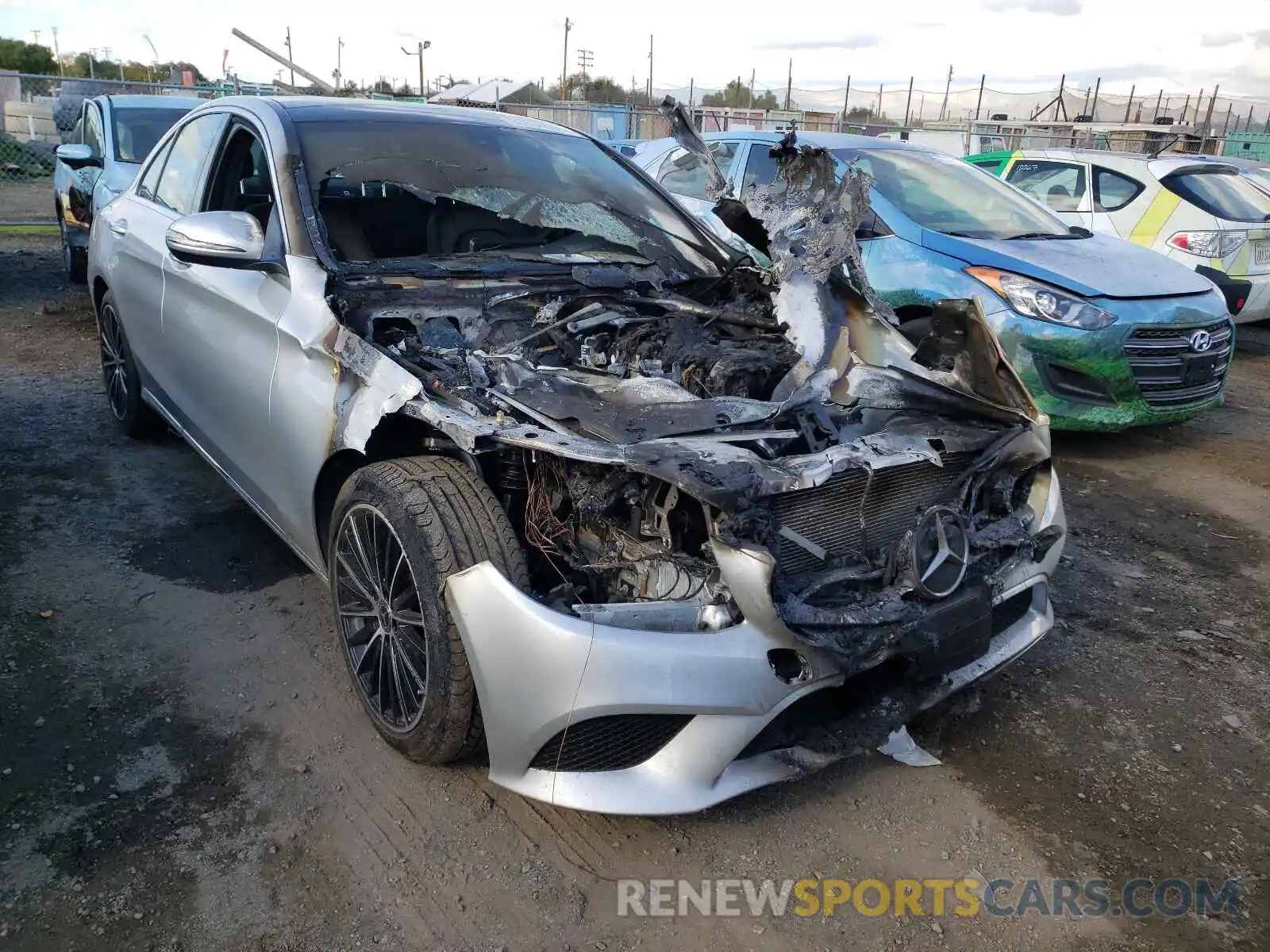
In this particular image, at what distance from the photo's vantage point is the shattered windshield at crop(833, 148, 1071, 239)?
5.70 m

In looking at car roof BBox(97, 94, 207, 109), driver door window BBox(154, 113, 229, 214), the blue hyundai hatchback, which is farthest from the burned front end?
car roof BBox(97, 94, 207, 109)

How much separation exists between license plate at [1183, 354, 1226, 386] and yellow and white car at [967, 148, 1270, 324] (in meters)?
2.63

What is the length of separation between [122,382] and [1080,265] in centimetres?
529

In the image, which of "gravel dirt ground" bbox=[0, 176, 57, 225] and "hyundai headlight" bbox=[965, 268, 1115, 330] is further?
"gravel dirt ground" bbox=[0, 176, 57, 225]

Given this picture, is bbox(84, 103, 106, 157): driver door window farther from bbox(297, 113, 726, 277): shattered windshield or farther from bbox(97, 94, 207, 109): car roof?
bbox(297, 113, 726, 277): shattered windshield

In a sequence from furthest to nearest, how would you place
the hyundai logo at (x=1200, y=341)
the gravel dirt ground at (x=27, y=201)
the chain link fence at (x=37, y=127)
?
the chain link fence at (x=37, y=127), the gravel dirt ground at (x=27, y=201), the hyundai logo at (x=1200, y=341)

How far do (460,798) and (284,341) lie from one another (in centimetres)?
149

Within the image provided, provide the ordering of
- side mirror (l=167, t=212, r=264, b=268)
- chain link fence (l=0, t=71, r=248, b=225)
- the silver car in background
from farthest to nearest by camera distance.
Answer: chain link fence (l=0, t=71, r=248, b=225) → the silver car in background → side mirror (l=167, t=212, r=264, b=268)

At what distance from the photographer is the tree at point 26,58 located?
4278cm

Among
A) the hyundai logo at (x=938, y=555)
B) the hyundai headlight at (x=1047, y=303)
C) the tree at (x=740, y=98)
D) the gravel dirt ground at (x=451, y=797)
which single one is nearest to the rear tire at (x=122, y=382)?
the gravel dirt ground at (x=451, y=797)

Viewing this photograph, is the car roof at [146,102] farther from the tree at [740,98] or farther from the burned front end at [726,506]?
the tree at [740,98]

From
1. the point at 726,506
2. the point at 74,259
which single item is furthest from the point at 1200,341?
the point at 74,259

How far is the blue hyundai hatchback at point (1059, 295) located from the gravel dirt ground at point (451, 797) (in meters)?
1.50

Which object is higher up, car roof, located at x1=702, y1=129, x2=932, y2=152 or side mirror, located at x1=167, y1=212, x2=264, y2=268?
car roof, located at x1=702, y1=129, x2=932, y2=152
